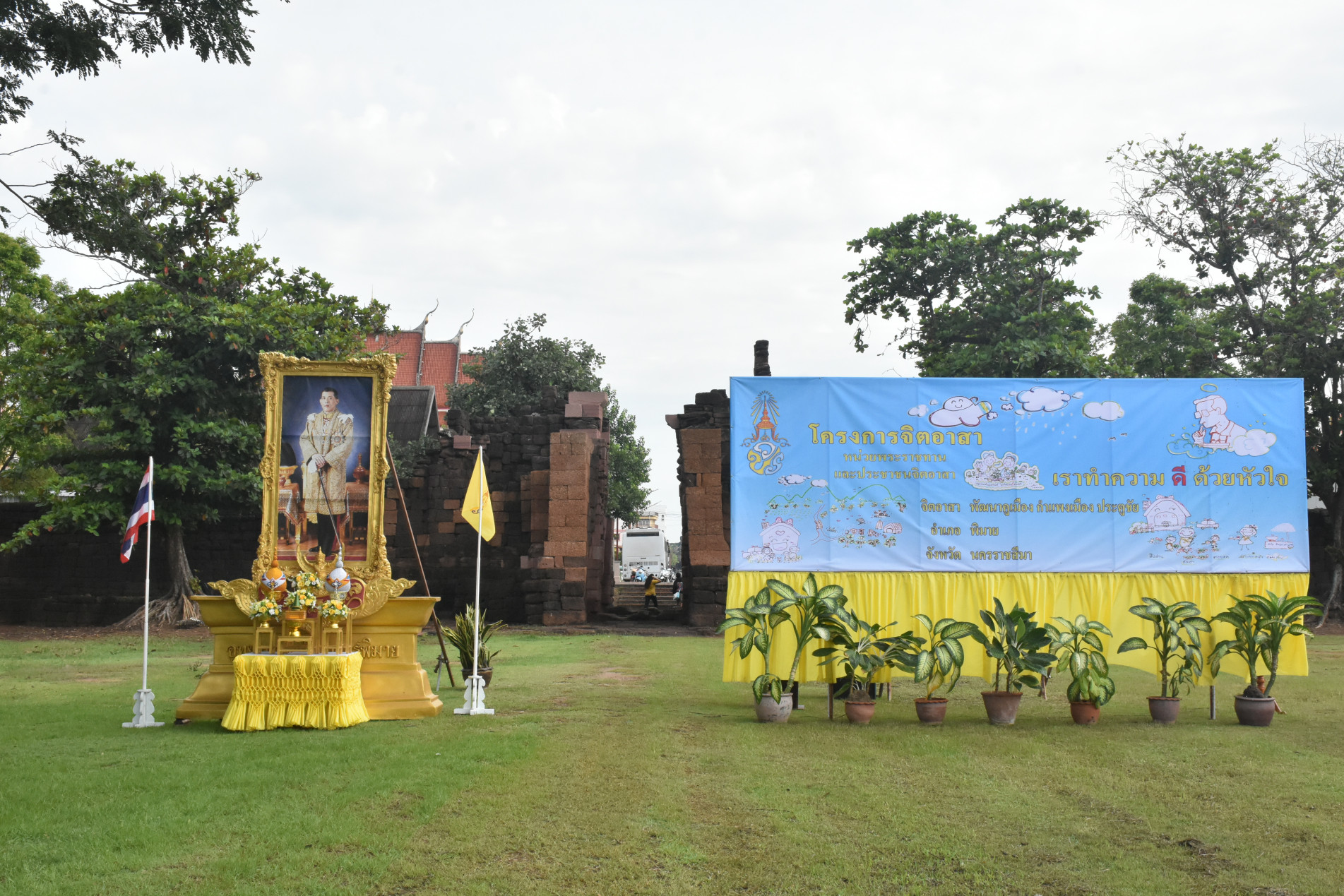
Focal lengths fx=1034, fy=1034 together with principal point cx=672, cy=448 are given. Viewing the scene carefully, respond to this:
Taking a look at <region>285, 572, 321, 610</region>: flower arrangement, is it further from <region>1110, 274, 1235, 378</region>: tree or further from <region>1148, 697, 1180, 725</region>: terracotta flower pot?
<region>1110, 274, 1235, 378</region>: tree

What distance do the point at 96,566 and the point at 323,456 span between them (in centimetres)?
1801

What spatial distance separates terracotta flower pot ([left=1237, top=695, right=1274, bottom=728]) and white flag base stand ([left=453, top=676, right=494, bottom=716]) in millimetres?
6359

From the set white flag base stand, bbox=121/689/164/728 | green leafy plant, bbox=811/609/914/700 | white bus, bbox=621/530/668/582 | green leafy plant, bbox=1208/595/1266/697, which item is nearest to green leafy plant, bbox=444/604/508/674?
white flag base stand, bbox=121/689/164/728

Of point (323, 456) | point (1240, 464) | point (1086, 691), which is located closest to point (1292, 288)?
point (1240, 464)

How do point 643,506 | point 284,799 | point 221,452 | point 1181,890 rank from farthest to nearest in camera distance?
1. point 643,506
2. point 221,452
3. point 284,799
4. point 1181,890

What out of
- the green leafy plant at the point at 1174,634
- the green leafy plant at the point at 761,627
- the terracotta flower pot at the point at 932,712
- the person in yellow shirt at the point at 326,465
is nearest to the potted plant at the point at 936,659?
the terracotta flower pot at the point at 932,712

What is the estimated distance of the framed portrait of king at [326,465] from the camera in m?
9.17

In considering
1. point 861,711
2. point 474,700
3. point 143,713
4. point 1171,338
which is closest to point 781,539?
point 861,711

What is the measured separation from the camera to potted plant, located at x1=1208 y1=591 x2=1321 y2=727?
28.7ft

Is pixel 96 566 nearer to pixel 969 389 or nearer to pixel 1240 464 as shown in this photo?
pixel 969 389

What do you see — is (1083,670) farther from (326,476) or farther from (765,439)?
(326,476)

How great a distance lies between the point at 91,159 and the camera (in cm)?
928

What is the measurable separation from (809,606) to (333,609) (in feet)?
13.2

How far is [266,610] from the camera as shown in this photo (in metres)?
8.62
